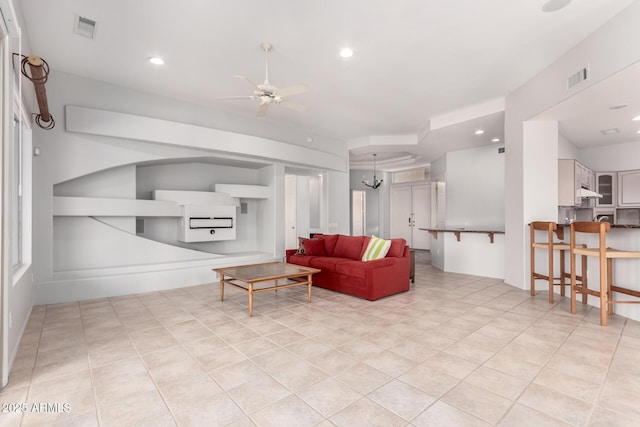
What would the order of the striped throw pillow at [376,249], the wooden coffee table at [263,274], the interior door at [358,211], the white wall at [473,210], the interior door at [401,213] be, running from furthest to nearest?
the interior door at [401,213] < the interior door at [358,211] < the white wall at [473,210] < the striped throw pillow at [376,249] < the wooden coffee table at [263,274]

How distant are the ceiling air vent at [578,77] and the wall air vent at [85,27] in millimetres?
5289

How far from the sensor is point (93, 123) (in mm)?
4441

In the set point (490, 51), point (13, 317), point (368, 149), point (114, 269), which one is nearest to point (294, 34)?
point (490, 51)

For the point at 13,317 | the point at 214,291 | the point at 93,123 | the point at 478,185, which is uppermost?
the point at 93,123

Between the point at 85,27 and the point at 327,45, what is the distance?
99.7 inches

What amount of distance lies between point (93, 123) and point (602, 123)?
7.70 m

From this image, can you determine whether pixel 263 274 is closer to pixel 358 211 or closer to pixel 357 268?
pixel 357 268

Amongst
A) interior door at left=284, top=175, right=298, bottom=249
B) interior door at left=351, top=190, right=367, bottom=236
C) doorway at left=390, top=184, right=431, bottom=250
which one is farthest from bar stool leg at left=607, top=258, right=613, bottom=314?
interior door at left=351, top=190, right=367, bottom=236

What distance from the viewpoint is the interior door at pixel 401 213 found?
11.0m

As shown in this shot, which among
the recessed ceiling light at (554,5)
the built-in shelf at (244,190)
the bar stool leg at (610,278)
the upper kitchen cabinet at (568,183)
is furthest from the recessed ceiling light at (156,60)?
the upper kitchen cabinet at (568,183)

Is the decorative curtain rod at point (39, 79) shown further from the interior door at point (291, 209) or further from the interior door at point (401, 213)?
the interior door at point (401, 213)

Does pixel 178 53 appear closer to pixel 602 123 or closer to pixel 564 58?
pixel 564 58

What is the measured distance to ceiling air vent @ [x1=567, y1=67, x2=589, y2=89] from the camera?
3592 mm

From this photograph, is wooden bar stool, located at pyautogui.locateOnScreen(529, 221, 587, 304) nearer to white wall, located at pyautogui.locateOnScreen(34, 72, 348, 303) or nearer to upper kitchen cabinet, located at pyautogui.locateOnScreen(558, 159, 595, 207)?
upper kitchen cabinet, located at pyautogui.locateOnScreen(558, 159, 595, 207)
